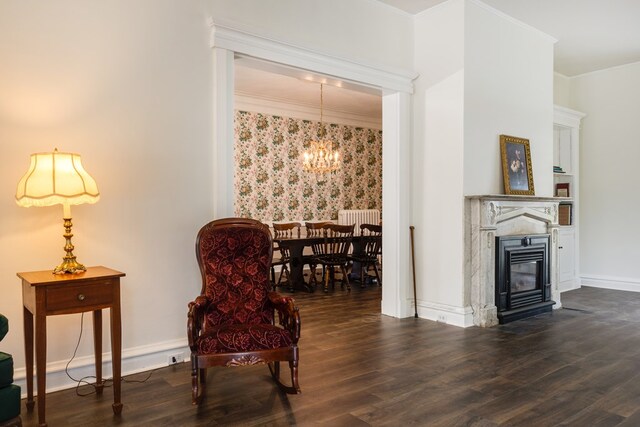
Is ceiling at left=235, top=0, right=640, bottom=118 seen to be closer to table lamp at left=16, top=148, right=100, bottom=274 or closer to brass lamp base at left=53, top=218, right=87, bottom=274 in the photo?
table lamp at left=16, top=148, right=100, bottom=274

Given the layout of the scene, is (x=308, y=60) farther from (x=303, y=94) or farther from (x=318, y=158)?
(x=303, y=94)

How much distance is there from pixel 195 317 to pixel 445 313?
114 inches

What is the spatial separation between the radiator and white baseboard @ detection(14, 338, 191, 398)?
6.09 metres

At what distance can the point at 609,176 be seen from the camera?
276 inches

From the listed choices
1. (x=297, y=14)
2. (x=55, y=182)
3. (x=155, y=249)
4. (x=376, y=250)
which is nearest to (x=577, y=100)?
(x=376, y=250)

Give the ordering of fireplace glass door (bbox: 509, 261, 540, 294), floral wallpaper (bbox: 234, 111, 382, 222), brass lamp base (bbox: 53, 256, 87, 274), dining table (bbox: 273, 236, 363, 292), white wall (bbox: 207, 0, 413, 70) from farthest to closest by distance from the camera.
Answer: floral wallpaper (bbox: 234, 111, 382, 222) < dining table (bbox: 273, 236, 363, 292) < fireplace glass door (bbox: 509, 261, 540, 294) < white wall (bbox: 207, 0, 413, 70) < brass lamp base (bbox: 53, 256, 87, 274)

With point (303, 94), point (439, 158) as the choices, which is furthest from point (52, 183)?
point (303, 94)

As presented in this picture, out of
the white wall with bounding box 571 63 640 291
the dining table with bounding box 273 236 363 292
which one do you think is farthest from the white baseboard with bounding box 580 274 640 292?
the dining table with bounding box 273 236 363 292

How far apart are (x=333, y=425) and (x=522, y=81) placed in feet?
14.9

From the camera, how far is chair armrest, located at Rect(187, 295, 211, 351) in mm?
2726

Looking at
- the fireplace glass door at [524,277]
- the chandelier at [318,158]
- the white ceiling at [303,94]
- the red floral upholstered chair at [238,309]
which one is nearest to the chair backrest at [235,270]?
the red floral upholstered chair at [238,309]

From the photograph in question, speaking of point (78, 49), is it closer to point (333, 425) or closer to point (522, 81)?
point (333, 425)

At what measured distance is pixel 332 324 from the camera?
15.7 feet

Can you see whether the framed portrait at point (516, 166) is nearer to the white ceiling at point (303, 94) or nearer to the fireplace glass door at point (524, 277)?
the fireplace glass door at point (524, 277)
